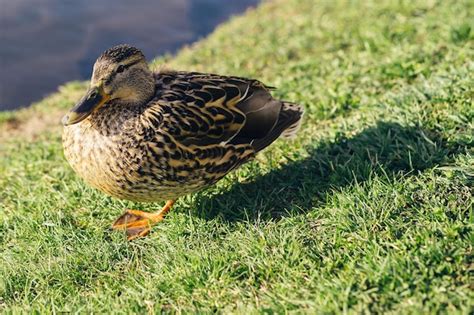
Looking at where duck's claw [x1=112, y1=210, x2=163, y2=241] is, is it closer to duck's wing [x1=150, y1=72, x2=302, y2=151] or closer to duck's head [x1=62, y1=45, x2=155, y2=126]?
duck's wing [x1=150, y1=72, x2=302, y2=151]

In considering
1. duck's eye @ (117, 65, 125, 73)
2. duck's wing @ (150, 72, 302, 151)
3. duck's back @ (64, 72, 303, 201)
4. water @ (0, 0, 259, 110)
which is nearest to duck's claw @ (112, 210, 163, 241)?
duck's back @ (64, 72, 303, 201)

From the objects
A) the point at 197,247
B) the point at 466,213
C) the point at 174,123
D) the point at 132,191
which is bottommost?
the point at 466,213

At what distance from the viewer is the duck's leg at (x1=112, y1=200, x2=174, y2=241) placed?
13.5ft

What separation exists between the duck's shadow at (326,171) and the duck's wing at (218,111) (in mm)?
343

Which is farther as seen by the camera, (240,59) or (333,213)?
(240,59)

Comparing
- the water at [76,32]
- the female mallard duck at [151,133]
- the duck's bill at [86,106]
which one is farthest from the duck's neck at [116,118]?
the water at [76,32]

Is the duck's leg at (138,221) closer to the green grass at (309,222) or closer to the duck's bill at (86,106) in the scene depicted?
the green grass at (309,222)

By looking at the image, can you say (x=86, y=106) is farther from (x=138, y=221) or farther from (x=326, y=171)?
(x=326, y=171)

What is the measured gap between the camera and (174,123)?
3879 mm

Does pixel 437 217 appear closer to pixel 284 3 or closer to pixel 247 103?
pixel 247 103

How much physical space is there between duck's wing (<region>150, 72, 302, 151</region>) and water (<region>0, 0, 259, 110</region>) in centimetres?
510

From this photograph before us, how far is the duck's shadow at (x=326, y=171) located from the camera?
13.5 feet

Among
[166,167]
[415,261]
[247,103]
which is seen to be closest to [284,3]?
[247,103]

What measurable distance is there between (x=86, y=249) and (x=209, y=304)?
1067 mm
